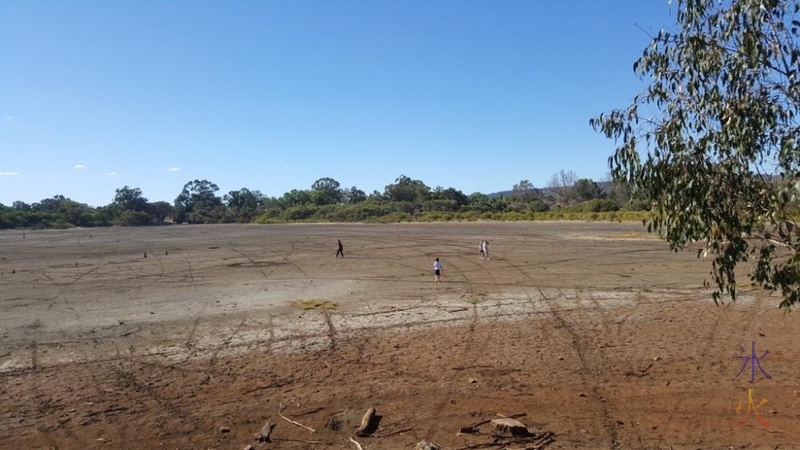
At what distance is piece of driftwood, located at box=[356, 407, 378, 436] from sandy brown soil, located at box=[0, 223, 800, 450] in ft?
0.69

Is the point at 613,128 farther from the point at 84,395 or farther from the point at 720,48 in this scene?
the point at 84,395

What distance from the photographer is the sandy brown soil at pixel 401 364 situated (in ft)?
26.8

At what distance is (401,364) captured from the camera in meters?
11.2

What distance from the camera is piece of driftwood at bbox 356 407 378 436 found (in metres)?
8.12

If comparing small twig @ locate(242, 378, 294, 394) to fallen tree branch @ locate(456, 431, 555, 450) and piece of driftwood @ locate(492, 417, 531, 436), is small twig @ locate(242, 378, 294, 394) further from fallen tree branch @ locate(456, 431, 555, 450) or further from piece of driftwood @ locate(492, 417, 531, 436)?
piece of driftwood @ locate(492, 417, 531, 436)

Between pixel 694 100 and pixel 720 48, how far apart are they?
1.79 ft

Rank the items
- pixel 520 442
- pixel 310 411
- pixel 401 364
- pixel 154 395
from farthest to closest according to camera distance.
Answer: pixel 401 364 → pixel 154 395 → pixel 310 411 → pixel 520 442

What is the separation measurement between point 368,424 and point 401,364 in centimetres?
306

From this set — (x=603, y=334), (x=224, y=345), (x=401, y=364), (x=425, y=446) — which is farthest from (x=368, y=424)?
(x=603, y=334)

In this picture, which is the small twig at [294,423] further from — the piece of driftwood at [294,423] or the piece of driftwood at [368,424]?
the piece of driftwood at [368,424]

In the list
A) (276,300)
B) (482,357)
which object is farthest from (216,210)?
(482,357)

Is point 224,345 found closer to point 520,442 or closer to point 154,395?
point 154,395

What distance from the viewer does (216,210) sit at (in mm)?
155500

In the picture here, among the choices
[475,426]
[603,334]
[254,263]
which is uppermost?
[254,263]
